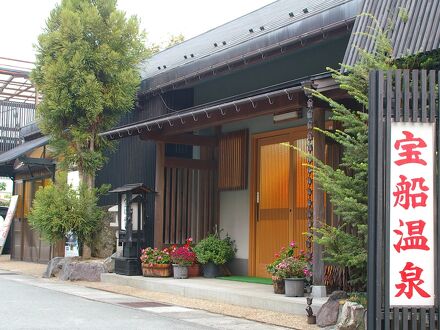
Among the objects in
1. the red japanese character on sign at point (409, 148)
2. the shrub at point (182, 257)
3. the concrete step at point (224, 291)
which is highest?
the red japanese character on sign at point (409, 148)

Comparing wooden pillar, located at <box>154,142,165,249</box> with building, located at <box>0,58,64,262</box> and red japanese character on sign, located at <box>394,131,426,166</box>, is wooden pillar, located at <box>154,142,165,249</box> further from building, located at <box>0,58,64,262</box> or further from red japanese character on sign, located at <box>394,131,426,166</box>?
red japanese character on sign, located at <box>394,131,426,166</box>

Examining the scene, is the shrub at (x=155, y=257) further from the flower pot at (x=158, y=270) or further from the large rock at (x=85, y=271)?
the large rock at (x=85, y=271)

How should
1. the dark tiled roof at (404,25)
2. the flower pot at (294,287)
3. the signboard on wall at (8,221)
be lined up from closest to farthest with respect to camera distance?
1. the dark tiled roof at (404,25)
2. the flower pot at (294,287)
3. the signboard on wall at (8,221)

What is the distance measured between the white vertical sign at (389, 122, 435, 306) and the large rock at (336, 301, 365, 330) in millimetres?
1679

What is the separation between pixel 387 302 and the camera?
244 inches

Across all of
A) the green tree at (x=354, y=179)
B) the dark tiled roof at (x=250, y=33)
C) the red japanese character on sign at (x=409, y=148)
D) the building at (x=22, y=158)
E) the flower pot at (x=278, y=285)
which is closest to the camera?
the red japanese character on sign at (x=409, y=148)

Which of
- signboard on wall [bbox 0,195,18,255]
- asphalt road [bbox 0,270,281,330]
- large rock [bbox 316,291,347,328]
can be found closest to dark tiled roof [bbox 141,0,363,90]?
large rock [bbox 316,291,347,328]

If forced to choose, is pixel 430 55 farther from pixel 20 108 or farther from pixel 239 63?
pixel 20 108

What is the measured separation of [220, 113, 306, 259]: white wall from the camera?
14242 millimetres

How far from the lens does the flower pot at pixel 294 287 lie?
10000mm

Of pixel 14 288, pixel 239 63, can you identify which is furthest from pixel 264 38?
pixel 14 288

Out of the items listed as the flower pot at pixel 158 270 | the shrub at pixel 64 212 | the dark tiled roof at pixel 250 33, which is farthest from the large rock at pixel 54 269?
the dark tiled roof at pixel 250 33

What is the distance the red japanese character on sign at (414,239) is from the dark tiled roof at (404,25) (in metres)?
3.13

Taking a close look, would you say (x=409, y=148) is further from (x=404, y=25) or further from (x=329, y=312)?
(x=404, y=25)
